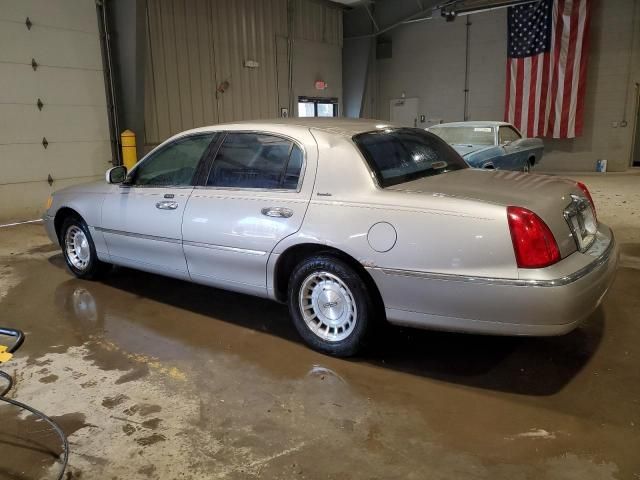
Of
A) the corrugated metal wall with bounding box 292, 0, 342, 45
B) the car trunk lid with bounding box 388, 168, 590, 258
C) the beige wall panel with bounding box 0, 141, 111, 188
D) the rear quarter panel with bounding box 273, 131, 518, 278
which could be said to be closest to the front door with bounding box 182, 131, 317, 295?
the rear quarter panel with bounding box 273, 131, 518, 278

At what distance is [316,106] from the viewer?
15.1 m

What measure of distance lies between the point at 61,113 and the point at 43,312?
6033mm

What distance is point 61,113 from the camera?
8930 millimetres

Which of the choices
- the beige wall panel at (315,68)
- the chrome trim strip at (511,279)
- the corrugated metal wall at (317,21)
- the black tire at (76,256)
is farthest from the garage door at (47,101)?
the chrome trim strip at (511,279)

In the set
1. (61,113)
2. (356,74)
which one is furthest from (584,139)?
(61,113)

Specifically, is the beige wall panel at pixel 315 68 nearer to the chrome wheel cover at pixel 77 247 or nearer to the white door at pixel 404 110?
the white door at pixel 404 110

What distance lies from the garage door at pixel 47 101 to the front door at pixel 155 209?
527cm

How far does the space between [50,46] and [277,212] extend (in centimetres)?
759

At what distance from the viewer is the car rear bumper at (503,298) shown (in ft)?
8.27

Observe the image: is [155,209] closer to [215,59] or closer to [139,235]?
[139,235]

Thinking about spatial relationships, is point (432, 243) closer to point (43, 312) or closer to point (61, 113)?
point (43, 312)

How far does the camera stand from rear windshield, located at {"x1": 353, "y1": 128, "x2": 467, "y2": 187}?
320 cm

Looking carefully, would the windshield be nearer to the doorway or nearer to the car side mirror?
the car side mirror

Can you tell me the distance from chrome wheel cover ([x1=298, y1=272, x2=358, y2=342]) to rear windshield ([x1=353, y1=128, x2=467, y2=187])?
2.31ft
